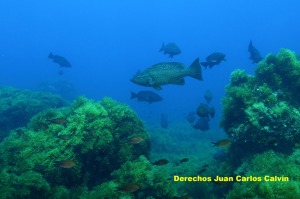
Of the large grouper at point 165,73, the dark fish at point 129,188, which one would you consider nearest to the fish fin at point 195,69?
the large grouper at point 165,73

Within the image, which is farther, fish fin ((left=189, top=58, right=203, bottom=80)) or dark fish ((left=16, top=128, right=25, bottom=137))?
dark fish ((left=16, top=128, right=25, bottom=137))

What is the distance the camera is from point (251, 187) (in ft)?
18.6

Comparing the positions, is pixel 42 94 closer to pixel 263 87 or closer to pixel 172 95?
pixel 263 87

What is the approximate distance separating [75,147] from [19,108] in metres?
7.74

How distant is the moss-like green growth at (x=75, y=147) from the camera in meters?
6.93

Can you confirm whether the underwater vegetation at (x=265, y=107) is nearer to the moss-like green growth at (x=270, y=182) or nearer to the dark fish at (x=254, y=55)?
the moss-like green growth at (x=270, y=182)

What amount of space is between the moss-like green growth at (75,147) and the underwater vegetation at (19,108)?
6015mm

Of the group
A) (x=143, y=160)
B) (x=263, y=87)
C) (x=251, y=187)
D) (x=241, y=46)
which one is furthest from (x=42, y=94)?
(x=241, y=46)

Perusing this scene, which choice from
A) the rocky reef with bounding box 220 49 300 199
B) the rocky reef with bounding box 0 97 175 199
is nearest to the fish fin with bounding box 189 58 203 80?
the rocky reef with bounding box 220 49 300 199

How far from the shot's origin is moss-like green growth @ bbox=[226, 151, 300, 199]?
17.6ft

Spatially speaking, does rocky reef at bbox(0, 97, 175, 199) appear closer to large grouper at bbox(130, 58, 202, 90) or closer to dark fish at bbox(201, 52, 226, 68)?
large grouper at bbox(130, 58, 202, 90)

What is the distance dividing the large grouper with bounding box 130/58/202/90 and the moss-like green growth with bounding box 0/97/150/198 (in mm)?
1435

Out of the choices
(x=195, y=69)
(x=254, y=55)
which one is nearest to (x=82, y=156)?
(x=195, y=69)

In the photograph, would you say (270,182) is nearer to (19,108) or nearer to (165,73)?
(165,73)
